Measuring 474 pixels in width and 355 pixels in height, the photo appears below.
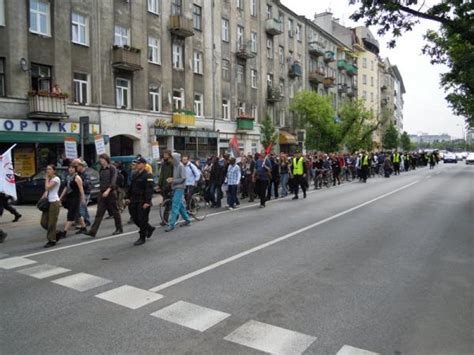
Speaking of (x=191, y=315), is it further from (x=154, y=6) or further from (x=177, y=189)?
(x=154, y=6)

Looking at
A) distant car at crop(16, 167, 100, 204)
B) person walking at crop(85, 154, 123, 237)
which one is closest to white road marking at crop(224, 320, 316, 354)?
person walking at crop(85, 154, 123, 237)

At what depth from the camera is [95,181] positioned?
16.3 metres

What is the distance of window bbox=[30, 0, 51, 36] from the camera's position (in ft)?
68.7

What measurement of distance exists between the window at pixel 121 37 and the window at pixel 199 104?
276 inches

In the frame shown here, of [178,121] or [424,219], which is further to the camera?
[178,121]

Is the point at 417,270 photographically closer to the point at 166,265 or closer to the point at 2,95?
the point at 166,265

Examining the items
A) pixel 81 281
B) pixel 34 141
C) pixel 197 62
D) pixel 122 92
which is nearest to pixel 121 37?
pixel 122 92

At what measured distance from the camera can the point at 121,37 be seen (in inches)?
1005

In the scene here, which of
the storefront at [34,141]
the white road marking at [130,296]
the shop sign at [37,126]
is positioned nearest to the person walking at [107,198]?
the white road marking at [130,296]

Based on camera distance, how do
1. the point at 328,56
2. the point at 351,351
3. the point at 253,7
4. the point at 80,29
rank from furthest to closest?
the point at 328,56, the point at 253,7, the point at 80,29, the point at 351,351

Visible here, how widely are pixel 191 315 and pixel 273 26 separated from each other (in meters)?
38.0

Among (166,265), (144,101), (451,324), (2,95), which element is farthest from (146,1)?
(451,324)

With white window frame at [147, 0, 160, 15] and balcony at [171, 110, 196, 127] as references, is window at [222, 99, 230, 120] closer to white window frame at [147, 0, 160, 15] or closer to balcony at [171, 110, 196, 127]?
balcony at [171, 110, 196, 127]

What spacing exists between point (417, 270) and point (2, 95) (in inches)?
746
